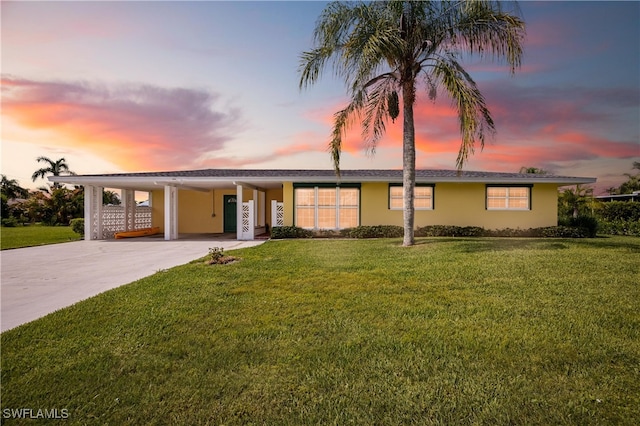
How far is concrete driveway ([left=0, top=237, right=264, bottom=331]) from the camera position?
5.16 meters

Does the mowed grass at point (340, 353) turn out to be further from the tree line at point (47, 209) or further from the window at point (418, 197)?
the tree line at point (47, 209)

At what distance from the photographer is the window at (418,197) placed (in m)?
15.5

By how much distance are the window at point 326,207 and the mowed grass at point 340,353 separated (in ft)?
30.3

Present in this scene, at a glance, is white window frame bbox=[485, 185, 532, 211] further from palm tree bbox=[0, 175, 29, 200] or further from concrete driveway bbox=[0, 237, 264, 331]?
palm tree bbox=[0, 175, 29, 200]

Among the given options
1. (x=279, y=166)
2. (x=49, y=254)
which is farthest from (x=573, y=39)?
(x=49, y=254)

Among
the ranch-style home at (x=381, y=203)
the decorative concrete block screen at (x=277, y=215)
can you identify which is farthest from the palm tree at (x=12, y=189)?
the decorative concrete block screen at (x=277, y=215)

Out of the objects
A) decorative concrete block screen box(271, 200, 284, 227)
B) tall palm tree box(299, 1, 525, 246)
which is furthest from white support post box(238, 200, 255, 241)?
tall palm tree box(299, 1, 525, 246)

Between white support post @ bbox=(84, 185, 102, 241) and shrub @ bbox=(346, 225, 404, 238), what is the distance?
11.7 meters

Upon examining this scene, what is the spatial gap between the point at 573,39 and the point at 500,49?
4.95m

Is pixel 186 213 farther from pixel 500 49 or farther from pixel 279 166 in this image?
pixel 500 49

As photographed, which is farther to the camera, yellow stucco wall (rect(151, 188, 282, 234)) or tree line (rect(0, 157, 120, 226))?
tree line (rect(0, 157, 120, 226))

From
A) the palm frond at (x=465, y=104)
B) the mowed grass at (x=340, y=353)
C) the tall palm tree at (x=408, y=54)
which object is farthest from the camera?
the tall palm tree at (x=408, y=54)

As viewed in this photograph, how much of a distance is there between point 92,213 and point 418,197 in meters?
15.1

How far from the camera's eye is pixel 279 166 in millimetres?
20922
